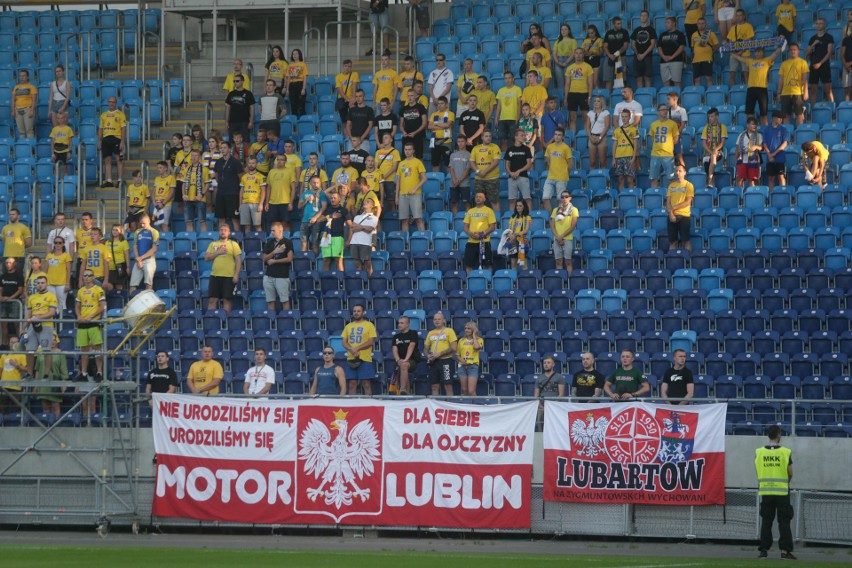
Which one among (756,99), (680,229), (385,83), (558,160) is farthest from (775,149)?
(385,83)

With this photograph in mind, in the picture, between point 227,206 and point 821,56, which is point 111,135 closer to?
point 227,206

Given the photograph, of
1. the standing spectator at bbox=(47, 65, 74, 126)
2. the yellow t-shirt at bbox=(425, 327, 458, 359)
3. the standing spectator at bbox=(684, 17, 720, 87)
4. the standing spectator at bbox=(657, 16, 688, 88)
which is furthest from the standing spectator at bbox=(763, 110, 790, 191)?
the standing spectator at bbox=(47, 65, 74, 126)

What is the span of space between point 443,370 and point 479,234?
3.41 meters

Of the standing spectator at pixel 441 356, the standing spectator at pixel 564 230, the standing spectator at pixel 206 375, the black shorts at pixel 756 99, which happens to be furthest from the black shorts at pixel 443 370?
the black shorts at pixel 756 99

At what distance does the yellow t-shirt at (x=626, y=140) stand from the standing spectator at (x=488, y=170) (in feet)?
7.32

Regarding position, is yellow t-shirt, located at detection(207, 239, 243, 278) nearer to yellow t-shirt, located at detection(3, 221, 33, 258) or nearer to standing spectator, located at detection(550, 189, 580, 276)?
yellow t-shirt, located at detection(3, 221, 33, 258)

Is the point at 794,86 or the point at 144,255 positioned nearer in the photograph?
the point at 144,255

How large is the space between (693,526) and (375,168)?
10628 millimetres

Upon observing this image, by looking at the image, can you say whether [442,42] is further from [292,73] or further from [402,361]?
[402,361]

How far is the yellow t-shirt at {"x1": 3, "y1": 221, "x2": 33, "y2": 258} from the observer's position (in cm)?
2828

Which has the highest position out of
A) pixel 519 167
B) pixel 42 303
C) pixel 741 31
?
pixel 741 31

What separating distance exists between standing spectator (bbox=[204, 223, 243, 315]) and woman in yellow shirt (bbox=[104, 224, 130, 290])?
1.76 m

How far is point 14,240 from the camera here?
28.3m

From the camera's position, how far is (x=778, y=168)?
2725cm
